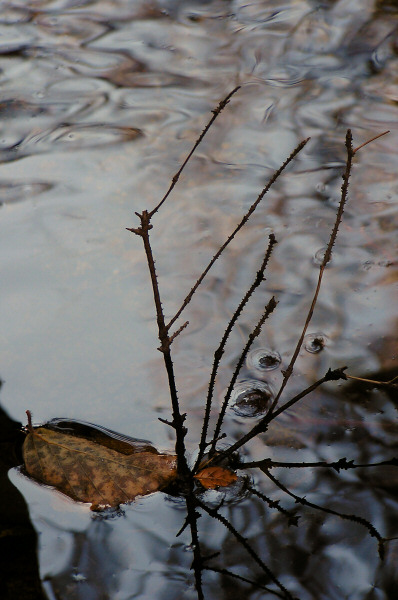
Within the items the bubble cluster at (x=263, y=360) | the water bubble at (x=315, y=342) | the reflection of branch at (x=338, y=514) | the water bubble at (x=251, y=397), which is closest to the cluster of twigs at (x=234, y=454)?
the reflection of branch at (x=338, y=514)

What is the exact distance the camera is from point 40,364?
7.31ft

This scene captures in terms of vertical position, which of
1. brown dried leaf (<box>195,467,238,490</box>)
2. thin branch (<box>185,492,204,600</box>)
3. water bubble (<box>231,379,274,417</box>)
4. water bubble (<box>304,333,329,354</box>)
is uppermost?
water bubble (<box>304,333,329,354</box>)

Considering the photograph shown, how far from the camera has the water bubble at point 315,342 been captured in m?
2.23

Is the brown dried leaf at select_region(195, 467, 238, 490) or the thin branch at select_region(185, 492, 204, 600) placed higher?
the brown dried leaf at select_region(195, 467, 238, 490)

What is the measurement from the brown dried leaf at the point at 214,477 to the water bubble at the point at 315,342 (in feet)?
1.94

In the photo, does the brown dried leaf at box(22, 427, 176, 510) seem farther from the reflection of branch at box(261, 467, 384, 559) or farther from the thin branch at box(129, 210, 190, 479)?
the reflection of branch at box(261, 467, 384, 559)

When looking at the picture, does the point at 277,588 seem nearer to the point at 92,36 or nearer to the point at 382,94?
the point at 382,94

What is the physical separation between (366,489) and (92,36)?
11.4 ft

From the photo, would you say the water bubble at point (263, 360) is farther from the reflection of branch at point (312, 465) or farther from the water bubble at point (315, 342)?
the reflection of branch at point (312, 465)

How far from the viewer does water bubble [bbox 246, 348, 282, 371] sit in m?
2.18

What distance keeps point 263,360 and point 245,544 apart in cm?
67

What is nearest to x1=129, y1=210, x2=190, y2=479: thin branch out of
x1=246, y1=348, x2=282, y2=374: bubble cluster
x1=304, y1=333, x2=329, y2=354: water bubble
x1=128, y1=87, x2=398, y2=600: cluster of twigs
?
x1=128, y1=87, x2=398, y2=600: cluster of twigs

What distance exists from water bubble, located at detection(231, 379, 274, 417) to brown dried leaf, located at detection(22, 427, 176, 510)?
11.7 inches

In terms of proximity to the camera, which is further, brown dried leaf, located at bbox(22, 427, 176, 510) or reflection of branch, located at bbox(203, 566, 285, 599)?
brown dried leaf, located at bbox(22, 427, 176, 510)
